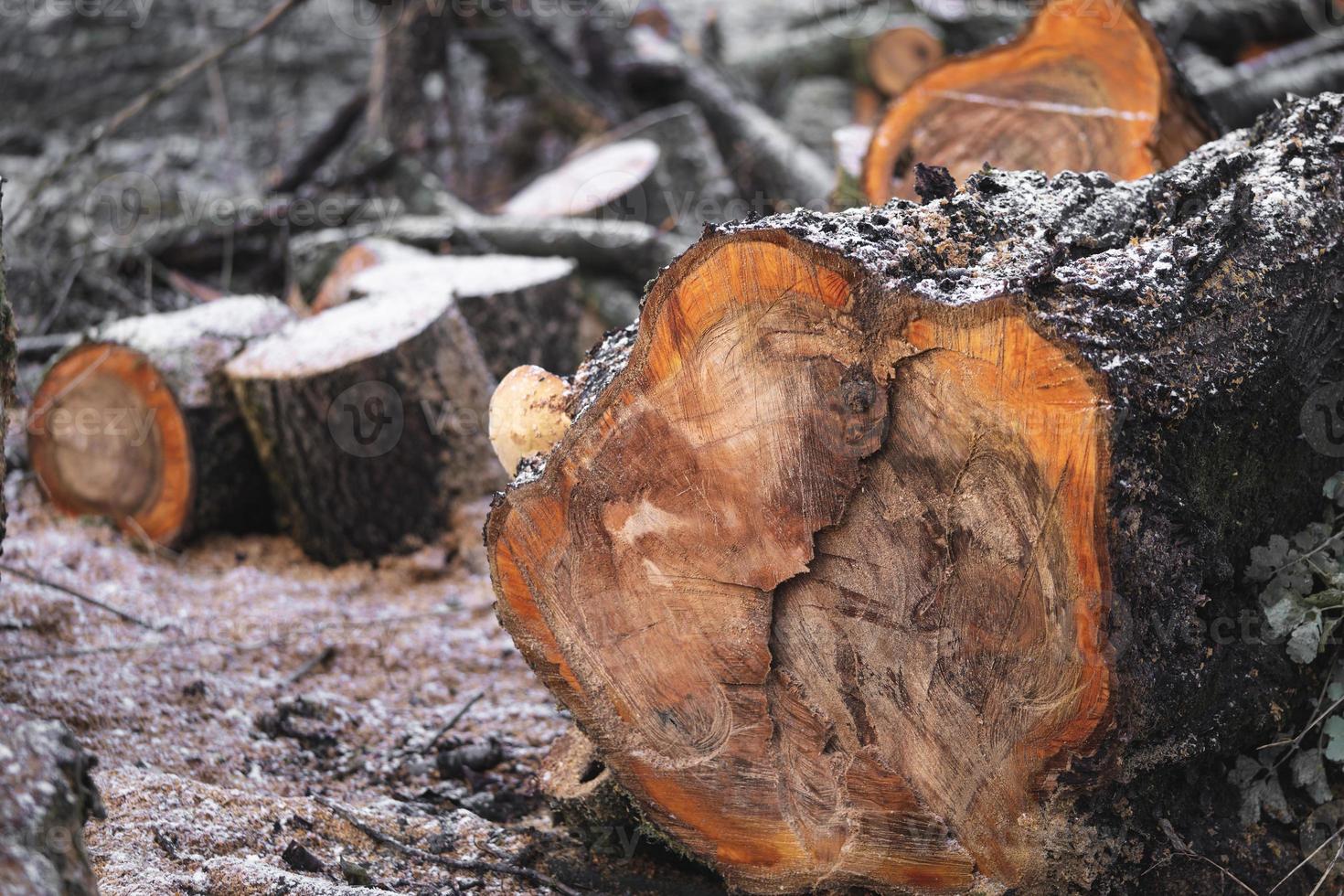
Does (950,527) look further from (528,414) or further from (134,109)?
(134,109)

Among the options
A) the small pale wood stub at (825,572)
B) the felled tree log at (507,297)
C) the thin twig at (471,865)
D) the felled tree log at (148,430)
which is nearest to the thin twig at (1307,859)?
the small pale wood stub at (825,572)

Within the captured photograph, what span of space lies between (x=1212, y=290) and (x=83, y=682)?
8.19ft

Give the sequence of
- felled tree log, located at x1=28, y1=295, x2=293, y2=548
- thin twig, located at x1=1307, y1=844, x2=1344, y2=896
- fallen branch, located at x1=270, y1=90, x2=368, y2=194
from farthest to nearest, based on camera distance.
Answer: fallen branch, located at x1=270, y1=90, x2=368, y2=194 → felled tree log, located at x1=28, y1=295, x2=293, y2=548 → thin twig, located at x1=1307, y1=844, x2=1344, y2=896

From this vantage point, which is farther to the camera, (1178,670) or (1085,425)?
(1178,670)

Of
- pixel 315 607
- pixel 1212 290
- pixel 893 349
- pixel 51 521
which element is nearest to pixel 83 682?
pixel 315 607

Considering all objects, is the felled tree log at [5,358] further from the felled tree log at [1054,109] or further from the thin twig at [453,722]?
the felled tree log at [1054,109]

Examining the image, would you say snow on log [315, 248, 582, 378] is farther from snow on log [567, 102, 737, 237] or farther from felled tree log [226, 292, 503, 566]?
snow on log [567, 102, 737, 237]

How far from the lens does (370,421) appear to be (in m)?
3.58

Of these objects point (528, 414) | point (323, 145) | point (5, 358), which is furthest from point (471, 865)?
point (323, 145)

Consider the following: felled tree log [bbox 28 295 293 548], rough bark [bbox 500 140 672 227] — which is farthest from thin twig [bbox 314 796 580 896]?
rough bark [bbox 500 140 672 227]

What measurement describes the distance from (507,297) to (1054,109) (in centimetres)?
188

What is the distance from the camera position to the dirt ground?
2.08 meters

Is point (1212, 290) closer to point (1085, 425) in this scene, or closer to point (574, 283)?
point (1085, 425)

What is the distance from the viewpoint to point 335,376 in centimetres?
348
